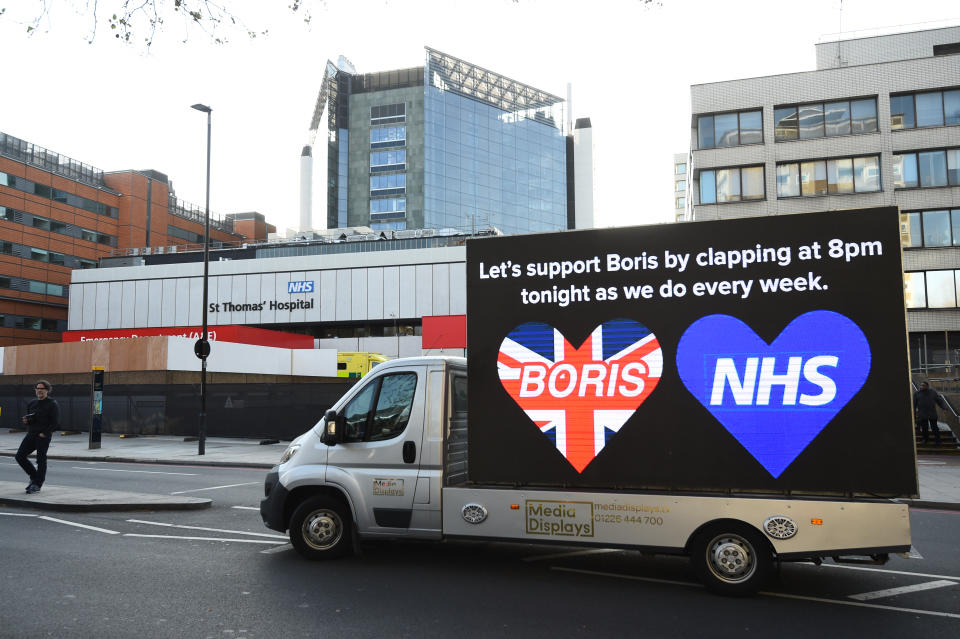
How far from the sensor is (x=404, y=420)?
7254 mm

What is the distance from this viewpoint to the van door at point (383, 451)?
711 cm

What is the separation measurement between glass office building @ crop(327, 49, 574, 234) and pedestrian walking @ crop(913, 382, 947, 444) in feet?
290

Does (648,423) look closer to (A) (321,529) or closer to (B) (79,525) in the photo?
(A) (321,529)

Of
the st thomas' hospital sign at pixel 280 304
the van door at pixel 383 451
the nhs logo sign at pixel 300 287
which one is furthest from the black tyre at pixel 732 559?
the nhs logo sign at pixel 300 287

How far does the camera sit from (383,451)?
725 cm

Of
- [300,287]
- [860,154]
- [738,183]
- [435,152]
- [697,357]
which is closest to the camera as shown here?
[697,357]

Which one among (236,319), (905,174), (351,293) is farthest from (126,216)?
(905,174)

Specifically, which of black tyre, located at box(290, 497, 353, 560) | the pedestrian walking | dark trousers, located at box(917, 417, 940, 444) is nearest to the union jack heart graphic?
black tyre, located at box(290, 497, 353, 560)

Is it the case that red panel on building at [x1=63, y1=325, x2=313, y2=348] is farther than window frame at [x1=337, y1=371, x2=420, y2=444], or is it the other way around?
red panel on building at [x1=63, y1=325, x2=313, y2=348]

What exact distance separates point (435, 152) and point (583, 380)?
108 m

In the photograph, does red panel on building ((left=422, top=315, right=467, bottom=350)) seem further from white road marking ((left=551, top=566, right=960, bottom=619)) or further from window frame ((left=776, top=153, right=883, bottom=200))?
→ white road marking ((left=551, top=566, right=960, bottom=619))

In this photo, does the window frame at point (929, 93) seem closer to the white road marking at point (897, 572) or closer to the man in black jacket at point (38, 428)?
the white road marking at point (897, 572)

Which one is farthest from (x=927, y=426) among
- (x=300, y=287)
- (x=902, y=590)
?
(x=300, y=287)

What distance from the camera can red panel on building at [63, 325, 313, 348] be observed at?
4416cm
